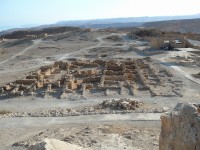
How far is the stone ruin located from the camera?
2434cm

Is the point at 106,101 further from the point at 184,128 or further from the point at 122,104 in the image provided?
the point at 184,128

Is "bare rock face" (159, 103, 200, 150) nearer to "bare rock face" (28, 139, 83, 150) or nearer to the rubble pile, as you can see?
"bare rock face" (28, 139, 83, 150)

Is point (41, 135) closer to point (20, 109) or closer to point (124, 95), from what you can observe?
point (20, 109)

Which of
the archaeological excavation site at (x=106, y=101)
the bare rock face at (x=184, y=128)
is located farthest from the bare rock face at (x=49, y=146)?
the bare rock face at (x=184, y=128)

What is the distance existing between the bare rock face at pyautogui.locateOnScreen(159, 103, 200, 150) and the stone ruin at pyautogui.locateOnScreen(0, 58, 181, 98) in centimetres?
1402

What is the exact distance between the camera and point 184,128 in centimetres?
861

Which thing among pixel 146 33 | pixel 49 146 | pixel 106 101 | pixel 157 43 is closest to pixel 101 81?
pixel 106 101

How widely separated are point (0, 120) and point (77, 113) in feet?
11.7

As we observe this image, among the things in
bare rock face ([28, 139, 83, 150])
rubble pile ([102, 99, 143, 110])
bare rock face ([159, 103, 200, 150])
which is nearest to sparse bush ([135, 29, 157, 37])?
rubble pile ([102, 99, 143, 110])

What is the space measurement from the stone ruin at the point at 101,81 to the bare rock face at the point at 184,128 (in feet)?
46.0

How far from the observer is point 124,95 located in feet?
76.1

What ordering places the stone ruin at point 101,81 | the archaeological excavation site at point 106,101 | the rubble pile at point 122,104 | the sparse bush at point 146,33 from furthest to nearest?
1. the sparse bush at point 146,33
2. the stone ruin at point 101,81
3. the rubble pile at point 122,104
4. the archaeological excavation site at point 106,101

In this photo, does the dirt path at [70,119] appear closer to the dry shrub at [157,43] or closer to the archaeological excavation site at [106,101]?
the archaeological excavation site at [106,101]

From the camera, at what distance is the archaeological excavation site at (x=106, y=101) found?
9.60 meters
